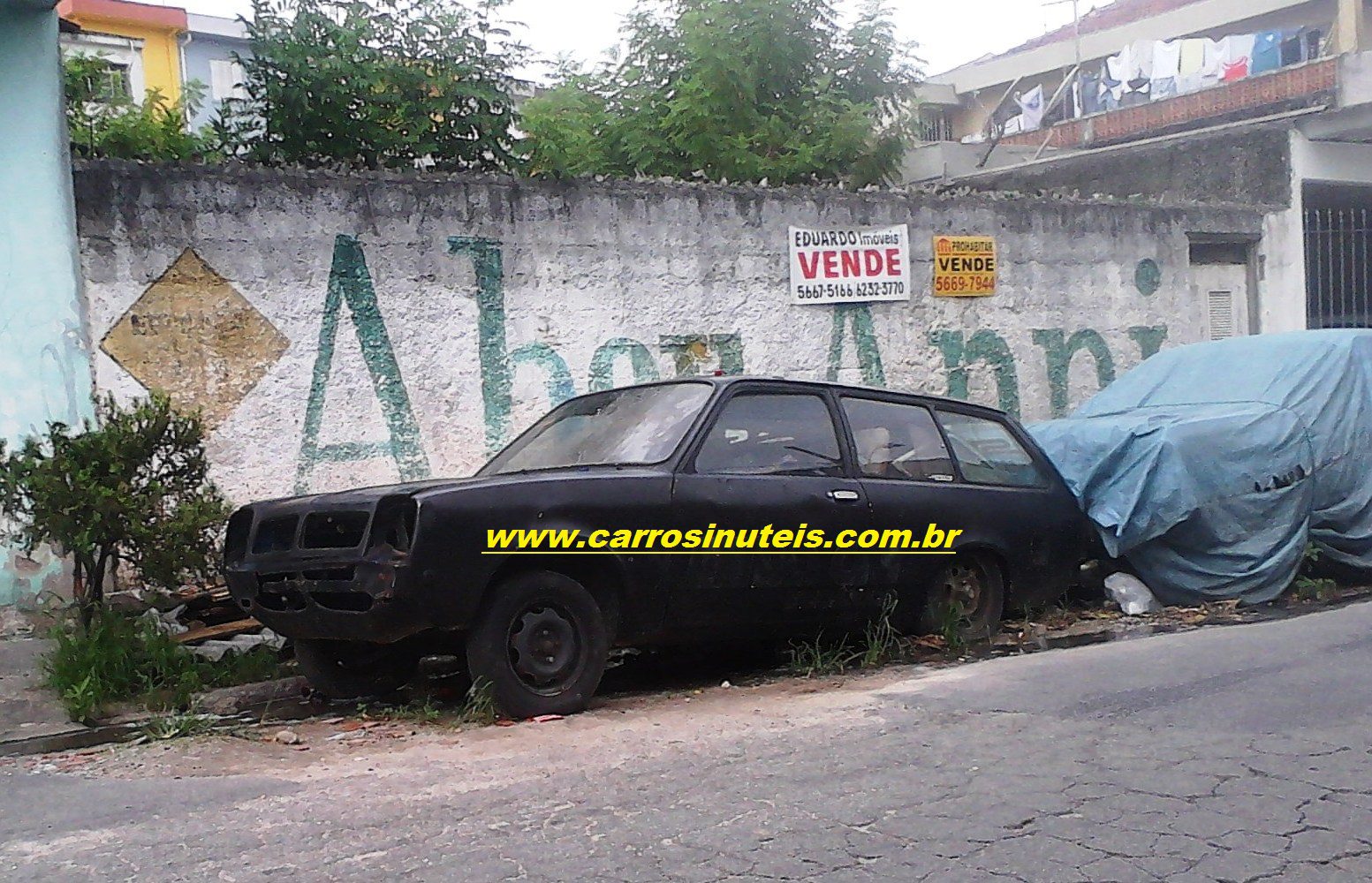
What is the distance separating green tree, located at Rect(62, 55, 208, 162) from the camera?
11.2 metres

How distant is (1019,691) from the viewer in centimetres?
610

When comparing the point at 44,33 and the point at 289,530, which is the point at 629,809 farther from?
the point at 44,33

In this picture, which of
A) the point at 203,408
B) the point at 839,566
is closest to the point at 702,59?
Result: the point at 203,408

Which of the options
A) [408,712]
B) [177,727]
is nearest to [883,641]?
[408,712]

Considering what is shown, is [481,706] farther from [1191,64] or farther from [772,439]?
[1191,64]

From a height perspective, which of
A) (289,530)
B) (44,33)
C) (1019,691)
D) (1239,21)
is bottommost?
(1019,691)

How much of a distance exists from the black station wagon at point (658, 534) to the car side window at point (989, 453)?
13 millimetres

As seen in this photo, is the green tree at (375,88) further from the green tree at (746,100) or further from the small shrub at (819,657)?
the small shrub at (819,657)

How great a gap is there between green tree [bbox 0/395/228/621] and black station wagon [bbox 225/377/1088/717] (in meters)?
0.47

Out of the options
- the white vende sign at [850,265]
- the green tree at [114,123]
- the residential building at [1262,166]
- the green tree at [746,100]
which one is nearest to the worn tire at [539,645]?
the green tree at [114,123]

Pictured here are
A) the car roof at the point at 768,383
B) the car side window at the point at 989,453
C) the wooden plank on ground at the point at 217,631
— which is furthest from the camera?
the car side window at the point at 989,453

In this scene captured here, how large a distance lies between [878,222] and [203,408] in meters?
5.63

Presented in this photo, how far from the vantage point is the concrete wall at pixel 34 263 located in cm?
810

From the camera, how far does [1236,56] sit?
77.3 ft
